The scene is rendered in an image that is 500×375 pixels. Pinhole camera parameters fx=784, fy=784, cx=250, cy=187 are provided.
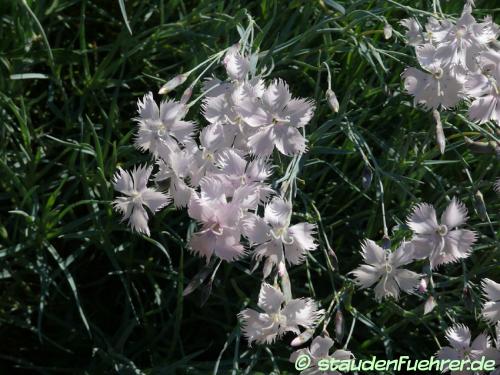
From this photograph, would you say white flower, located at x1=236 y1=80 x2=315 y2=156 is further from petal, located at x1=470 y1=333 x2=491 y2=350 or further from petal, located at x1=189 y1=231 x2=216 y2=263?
petal, located at x1=470 y1=333 x2=491 y2=350

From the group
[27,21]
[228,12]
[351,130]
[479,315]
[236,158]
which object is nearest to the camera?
[236,158]

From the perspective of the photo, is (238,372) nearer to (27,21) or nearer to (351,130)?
(351,130)

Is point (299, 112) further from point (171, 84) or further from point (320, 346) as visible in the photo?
point (320, 346)

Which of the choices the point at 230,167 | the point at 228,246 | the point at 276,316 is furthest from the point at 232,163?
the point at 276,316

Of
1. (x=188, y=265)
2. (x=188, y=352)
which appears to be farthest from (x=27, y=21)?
(x=188, y=352)

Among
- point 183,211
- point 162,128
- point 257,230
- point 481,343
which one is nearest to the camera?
point 257,230

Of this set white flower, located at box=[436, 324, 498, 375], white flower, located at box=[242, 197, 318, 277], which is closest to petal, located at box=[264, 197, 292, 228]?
white flower, located at box=[242, 197, 318, 277]

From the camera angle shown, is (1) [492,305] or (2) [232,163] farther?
(1) [492,305]
